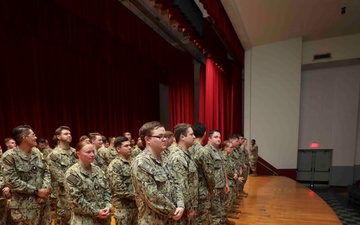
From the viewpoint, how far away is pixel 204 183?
7.59ft

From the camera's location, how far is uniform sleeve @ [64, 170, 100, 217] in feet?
4.99

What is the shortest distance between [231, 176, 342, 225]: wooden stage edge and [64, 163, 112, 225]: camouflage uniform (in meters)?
2.34

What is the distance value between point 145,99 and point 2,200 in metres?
5.41

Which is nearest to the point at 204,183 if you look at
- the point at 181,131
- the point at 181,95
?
the point at 181,131

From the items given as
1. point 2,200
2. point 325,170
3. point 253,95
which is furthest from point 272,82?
point 2,200

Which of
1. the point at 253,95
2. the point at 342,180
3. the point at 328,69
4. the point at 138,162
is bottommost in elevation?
the point at 342,180

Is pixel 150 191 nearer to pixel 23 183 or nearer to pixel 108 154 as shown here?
pixel 23 183

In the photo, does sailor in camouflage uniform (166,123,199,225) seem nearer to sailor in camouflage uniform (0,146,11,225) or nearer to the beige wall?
sailor in camouflage uniform (0,146,11,225)

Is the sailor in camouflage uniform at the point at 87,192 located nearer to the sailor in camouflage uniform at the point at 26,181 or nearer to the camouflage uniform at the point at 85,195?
the camouflage uniform at the point at 85,195

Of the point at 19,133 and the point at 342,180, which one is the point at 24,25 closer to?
the point at 19,133

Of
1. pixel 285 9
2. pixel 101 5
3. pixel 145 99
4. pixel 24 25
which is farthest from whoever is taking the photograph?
pixel 145 99

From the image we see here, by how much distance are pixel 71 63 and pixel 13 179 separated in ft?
11.2

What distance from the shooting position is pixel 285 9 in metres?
Answer: 4.49

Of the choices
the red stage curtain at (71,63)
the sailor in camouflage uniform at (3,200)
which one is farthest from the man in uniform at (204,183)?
the red stage curtain at (71,63)
